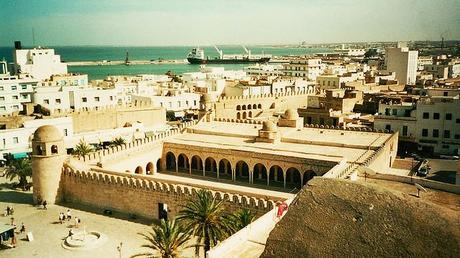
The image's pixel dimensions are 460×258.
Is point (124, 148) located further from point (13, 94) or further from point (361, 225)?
point (361, 225)

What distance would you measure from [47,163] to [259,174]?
1662cm

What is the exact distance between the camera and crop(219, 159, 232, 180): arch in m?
39.0

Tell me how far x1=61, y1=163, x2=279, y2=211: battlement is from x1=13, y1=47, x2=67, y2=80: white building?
2547 inches

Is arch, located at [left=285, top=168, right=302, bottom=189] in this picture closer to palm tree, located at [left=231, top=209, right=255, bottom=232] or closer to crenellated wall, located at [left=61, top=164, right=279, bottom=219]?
crenellated wall, located at [left=61, top=164, right=279, bottom=219]

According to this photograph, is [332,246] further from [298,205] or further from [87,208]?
[87,208]

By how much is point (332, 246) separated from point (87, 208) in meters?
27.8

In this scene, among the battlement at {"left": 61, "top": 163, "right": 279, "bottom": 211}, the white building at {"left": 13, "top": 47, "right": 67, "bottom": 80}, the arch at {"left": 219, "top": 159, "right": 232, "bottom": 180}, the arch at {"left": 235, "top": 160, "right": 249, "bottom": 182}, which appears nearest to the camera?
the battlement at {"left": 61, "top": 163, "right": 279, "bottom": 211}

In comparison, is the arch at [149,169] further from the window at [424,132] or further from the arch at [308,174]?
the window at [424,132]

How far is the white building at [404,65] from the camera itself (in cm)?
9444

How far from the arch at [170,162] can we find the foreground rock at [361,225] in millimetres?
34897

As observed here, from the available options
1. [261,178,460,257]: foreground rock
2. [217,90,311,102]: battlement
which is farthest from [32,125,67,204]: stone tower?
[217,90,311,102]: battlement

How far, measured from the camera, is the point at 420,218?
6781mm

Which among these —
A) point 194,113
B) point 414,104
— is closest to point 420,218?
point 414,104

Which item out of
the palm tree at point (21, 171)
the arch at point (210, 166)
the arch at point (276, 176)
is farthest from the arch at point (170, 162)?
the palm tree at point (21, 171)
